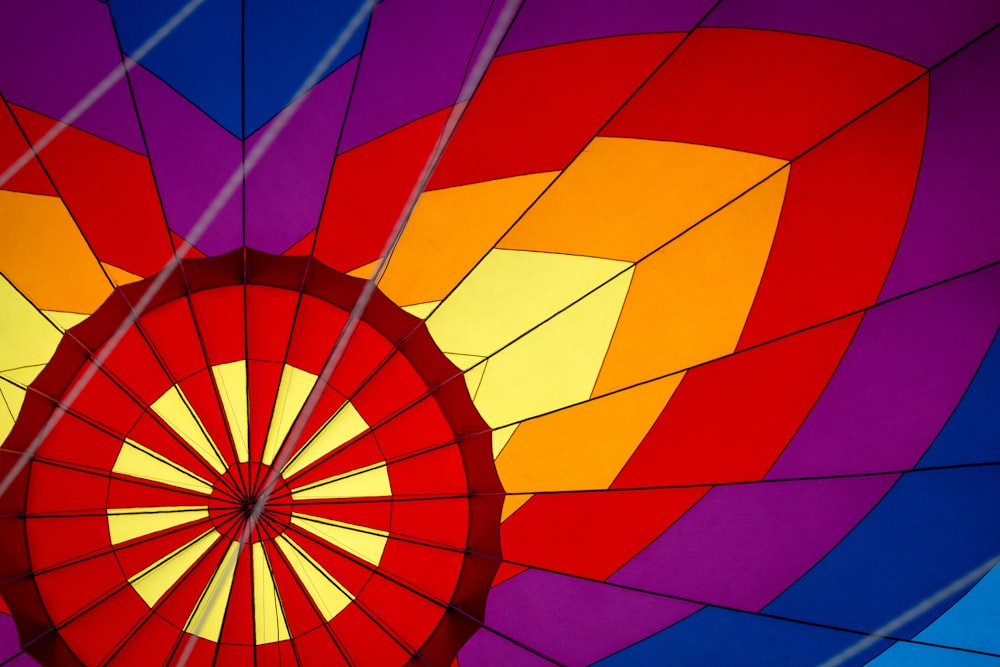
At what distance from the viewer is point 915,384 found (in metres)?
2.98

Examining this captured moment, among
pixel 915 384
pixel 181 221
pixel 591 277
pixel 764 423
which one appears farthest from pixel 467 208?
pixel 915 384

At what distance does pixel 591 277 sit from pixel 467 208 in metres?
0.63

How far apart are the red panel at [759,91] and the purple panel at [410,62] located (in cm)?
70

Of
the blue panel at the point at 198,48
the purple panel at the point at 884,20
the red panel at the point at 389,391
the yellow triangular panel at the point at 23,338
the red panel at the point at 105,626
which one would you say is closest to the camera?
the purple panel at the point at 884,20

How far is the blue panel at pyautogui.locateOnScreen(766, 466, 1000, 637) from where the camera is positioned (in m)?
3.02

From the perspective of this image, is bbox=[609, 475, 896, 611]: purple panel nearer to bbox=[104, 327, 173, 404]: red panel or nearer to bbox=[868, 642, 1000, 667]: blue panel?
bbox=[868, 642, 1000, 667]: blue panel

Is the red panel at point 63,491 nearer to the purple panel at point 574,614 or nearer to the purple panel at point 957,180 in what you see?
the purple panel at point 574,614

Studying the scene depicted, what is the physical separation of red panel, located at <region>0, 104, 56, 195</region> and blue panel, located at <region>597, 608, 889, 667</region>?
11.4 ft

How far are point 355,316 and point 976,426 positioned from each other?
279 cm

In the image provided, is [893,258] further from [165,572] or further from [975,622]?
[165,572]

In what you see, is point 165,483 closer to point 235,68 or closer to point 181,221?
point 181,221

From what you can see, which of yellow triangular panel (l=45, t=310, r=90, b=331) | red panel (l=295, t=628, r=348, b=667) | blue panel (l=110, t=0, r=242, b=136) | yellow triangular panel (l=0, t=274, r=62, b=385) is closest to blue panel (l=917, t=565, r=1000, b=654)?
red panel (l=295, t=628, r=348, b=667)

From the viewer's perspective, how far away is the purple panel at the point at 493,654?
3.40 meters

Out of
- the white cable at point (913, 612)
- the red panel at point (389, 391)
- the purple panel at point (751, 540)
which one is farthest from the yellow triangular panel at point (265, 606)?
the white cable at point (913, 612)
